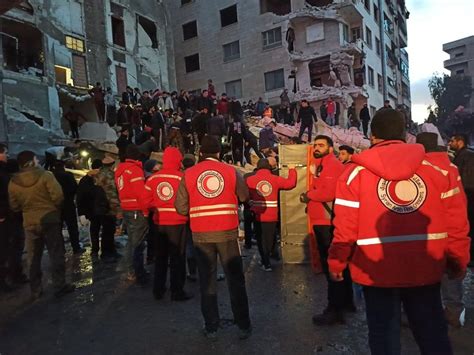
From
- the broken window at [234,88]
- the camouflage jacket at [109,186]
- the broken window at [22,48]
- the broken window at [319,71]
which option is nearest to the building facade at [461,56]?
the broken window at [319,71]

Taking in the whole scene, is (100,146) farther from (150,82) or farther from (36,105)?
(150,82)

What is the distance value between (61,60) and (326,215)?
2134 cm

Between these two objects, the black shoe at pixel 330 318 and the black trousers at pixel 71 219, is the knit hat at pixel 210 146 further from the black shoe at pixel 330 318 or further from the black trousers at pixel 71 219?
the black trousers at pixel 71 219

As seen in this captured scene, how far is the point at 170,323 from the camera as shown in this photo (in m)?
4.36

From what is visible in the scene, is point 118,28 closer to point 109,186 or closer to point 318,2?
point 318,2

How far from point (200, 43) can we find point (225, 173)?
3412 centimetres

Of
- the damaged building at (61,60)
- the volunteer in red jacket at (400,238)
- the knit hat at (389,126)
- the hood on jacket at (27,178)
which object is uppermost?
the damaged building at (61,60)

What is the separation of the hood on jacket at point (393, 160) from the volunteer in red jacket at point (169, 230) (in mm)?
3032

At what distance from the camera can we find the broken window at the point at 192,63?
36.4 m

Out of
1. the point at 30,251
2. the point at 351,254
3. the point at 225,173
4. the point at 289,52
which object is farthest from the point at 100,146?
the point at 289,52

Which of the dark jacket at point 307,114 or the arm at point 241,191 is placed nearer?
the arm at point 241,191

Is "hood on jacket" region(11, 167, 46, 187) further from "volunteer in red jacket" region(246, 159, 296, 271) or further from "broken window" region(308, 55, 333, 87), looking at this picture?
"broken window" region(308, 55, 333, 87)

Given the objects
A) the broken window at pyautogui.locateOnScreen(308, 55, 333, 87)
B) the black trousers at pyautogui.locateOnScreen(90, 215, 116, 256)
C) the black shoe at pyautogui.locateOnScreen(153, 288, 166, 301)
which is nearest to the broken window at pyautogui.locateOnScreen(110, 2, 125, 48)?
the broken window at pyautogui.locateOnScreen(308, 55, 333, 87)

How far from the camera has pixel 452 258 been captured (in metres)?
2.50
